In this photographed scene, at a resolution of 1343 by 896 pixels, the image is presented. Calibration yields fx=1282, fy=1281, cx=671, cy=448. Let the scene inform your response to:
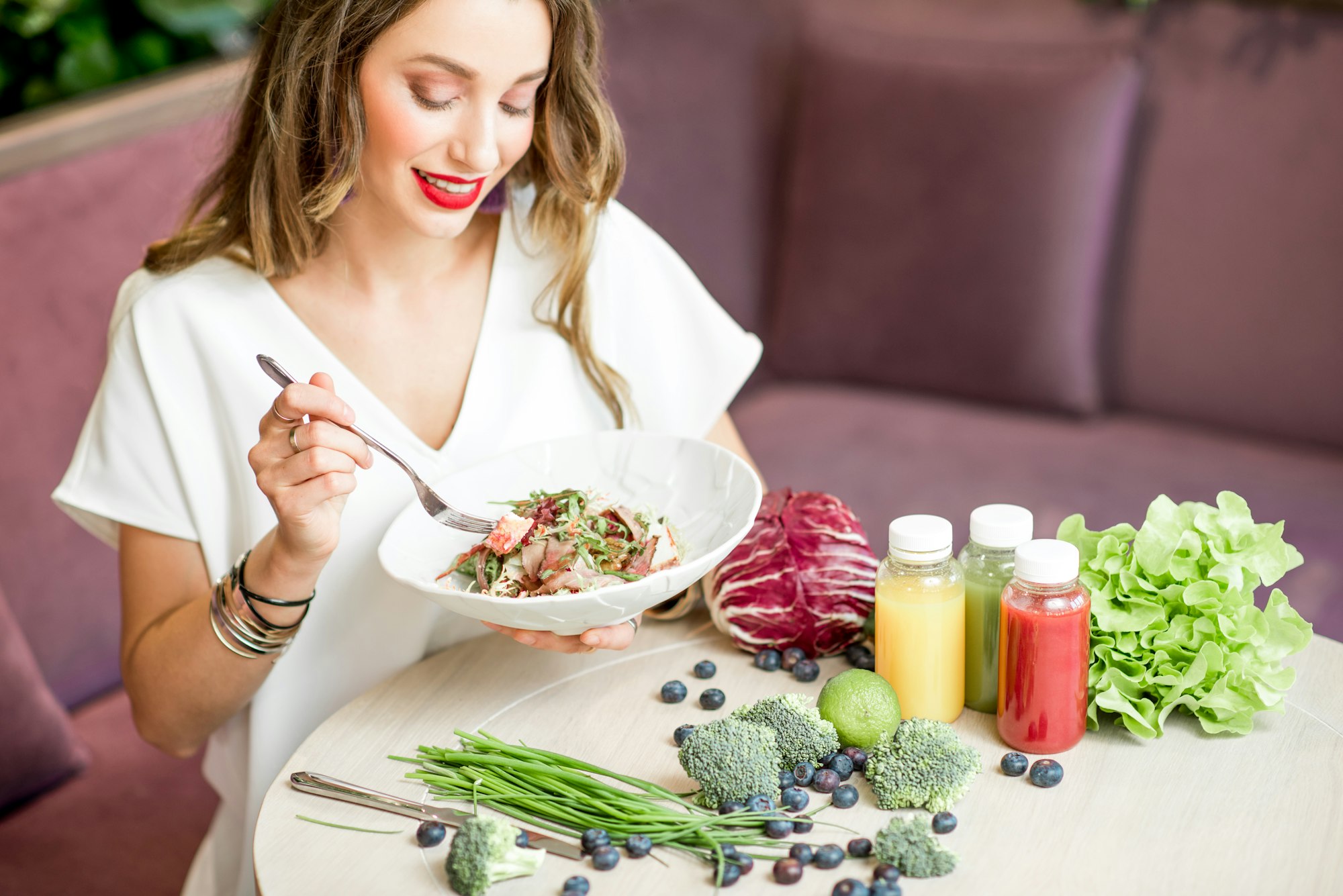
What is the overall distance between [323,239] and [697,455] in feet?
1.82

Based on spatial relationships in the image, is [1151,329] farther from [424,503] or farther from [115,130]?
[115,130]

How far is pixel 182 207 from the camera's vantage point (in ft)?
7.46

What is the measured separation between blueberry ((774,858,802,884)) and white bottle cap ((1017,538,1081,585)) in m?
0.32

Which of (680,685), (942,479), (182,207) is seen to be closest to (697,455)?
(680,685)

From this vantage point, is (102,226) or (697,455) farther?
(102,226)

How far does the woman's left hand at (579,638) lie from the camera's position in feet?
4.10

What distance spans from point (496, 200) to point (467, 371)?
0.23m

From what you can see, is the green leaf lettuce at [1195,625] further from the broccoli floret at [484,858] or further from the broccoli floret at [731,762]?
the broccoli floret at [484,858]

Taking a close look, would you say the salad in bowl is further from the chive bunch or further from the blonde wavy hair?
the blonde wavy hair

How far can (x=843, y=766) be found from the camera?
3.85ft

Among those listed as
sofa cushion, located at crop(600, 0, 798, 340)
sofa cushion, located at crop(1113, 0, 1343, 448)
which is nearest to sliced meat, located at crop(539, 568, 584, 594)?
sofa cushion, located at crop(600, 0, 798, 340)

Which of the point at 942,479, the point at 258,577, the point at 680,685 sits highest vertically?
the point at 258,577

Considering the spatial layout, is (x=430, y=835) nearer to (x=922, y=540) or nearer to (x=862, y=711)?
(x=862, y=711)

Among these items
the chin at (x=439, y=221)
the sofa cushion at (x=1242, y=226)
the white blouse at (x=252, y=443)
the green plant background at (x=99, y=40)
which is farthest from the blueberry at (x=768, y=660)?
the green plant background at (x=99, y=40)
